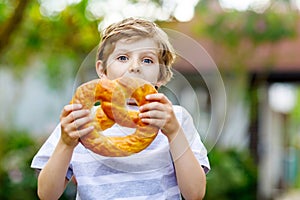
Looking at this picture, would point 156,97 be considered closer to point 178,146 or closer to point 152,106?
point 152,106

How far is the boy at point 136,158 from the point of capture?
5.82ft

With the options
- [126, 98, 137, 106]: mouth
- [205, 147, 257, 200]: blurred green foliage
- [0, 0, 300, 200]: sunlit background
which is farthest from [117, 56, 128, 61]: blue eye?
[205, 147, 257, 200]: blurred green foliage

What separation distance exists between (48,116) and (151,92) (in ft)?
41.9

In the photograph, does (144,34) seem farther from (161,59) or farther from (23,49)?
(23,49)

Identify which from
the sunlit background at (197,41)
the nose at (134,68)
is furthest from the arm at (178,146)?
the sunlit background at (197,41)

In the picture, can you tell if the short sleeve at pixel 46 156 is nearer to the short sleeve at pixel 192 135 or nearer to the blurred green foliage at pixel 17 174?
the short sleeve at pixel 192 135

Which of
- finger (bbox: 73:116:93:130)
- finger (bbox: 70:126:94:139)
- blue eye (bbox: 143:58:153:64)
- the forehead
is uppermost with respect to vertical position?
the forehead

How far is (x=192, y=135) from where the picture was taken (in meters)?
1.86

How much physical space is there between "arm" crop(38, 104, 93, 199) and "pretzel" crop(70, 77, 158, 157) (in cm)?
2

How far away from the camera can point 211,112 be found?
1.98 m

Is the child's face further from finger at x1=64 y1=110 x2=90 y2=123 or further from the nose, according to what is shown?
finger at x1=64 y1=110 x2=90 y2=123

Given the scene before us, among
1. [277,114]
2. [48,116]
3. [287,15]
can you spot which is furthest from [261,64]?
[277,114]

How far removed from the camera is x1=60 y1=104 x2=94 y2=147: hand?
1.66 metres

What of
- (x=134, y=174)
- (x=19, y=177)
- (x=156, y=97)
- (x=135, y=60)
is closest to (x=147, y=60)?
(x=135, y=60)
